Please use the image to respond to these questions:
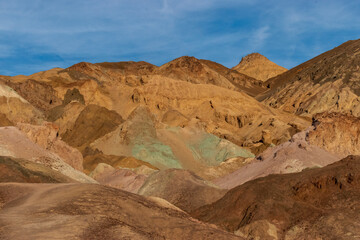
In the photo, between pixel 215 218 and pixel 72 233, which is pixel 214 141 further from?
pixel 72 233

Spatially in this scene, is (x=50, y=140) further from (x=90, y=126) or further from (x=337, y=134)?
(x=90, y=126)

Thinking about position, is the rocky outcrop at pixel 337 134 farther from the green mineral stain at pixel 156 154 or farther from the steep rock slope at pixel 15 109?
the steep rock slope at pixel 15 109

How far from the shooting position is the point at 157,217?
18.9 meters

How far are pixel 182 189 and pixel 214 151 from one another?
88.1ft

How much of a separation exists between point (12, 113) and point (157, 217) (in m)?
43.1

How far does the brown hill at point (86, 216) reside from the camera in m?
14.1

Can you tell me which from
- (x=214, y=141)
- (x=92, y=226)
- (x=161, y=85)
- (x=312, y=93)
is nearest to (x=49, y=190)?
(x=92, y=226)

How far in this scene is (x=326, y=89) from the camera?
10062 cm

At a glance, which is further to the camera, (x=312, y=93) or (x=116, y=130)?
(x=312, y=93)

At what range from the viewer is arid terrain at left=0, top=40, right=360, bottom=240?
18.0 meters

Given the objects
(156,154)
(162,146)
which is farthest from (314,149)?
(162,146)

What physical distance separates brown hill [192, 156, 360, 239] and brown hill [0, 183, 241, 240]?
12.0 feet

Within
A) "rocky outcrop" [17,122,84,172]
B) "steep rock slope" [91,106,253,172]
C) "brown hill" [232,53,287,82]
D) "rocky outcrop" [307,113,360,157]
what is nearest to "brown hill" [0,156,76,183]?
"rocky outcrop" [17,122,84,172]

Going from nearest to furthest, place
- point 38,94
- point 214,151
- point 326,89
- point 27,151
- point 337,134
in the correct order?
point 27,151 < point 337,134 < point 214,151 < point 38,94 < point 326,89
